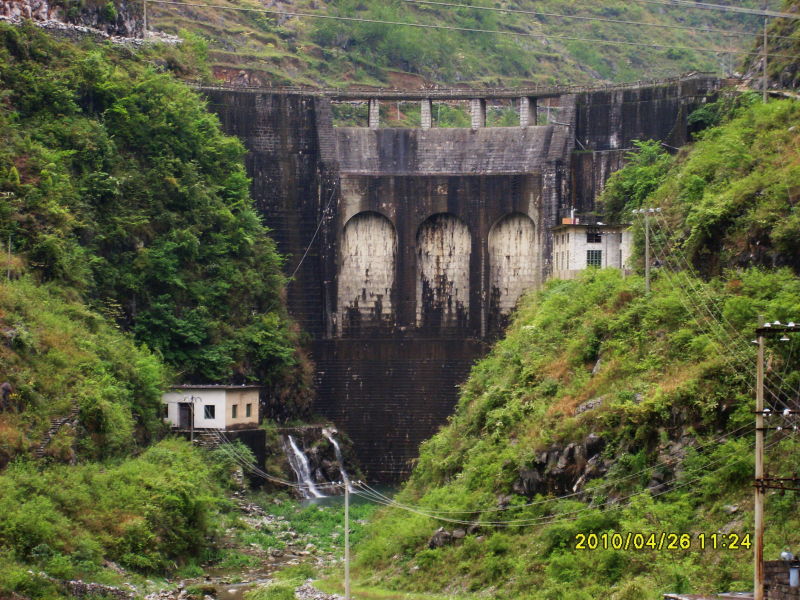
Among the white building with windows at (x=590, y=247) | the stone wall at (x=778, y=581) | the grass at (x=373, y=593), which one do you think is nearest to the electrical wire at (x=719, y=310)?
the white building with windows at (x=590, y=247)

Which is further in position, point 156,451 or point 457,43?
point 457,43

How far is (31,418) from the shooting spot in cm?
3969

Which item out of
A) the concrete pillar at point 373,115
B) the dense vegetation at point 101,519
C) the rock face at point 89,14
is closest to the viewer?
the dense vegetation at point 101,519

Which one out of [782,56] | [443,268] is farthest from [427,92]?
[782,56]

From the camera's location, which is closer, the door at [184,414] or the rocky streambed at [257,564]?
the rocky streambed at [257,564]

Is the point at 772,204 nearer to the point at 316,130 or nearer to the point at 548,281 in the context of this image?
the point at 548,281

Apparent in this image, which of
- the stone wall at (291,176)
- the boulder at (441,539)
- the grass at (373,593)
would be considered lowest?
the grass at (373,593)

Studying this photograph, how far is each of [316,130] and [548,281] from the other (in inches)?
507

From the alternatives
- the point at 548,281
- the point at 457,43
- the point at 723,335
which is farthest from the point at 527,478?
the point at 457,43

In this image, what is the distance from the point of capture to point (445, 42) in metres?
95.5

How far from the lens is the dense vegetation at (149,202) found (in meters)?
51.2

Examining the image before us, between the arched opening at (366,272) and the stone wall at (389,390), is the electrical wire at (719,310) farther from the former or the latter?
the arched opening at (366,272)
